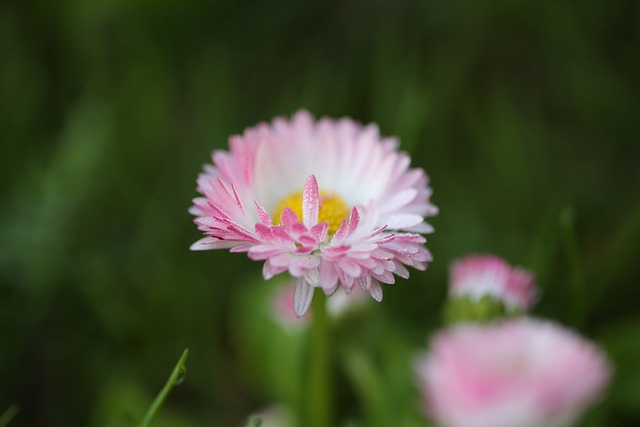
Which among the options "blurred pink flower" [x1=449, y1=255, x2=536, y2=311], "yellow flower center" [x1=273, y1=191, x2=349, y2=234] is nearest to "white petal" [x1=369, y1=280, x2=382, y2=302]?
"yellow flower center" [x1=273, y1=191, x2=349, y2=234]

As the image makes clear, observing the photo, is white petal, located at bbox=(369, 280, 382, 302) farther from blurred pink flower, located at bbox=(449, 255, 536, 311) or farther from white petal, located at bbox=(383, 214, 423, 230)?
blurred pink flower, located at bbox=(449, 255, 536, 311)

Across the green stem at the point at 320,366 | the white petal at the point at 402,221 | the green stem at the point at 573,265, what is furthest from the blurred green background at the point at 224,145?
the white petal at the point at 402,221

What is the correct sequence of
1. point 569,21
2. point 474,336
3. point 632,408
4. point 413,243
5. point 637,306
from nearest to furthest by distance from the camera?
point 413,243 → point 474,336 → point 632,408 → point 637,306 → point 569,21

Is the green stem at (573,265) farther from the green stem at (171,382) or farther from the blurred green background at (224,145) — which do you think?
the green stem at (171,382)

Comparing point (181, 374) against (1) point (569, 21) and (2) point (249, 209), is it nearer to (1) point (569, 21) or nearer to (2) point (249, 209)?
(2) point (249, 209)

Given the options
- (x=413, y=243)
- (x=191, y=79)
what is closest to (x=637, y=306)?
(x=413, y=243)

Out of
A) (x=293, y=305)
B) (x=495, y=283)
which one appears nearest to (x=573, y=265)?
(x=495, y=283)
